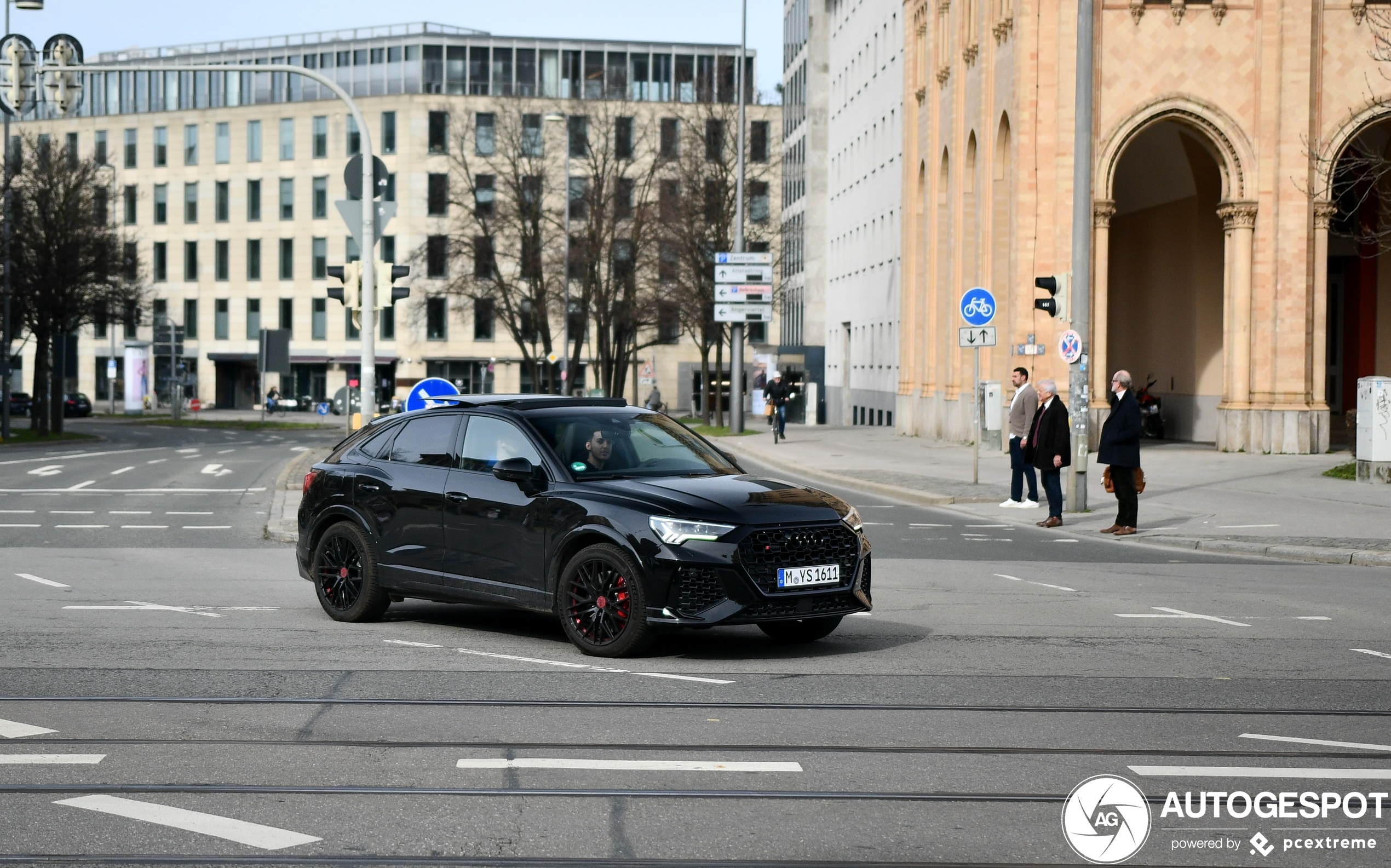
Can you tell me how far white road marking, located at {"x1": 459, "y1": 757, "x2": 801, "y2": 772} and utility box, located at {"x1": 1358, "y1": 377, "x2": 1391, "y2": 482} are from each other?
2057cm

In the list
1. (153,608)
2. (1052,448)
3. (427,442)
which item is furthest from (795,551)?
(1052,448)

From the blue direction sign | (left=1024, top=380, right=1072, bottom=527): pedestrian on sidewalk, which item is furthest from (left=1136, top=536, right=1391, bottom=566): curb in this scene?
the blue direction sign

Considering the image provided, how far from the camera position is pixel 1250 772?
23.0 ft

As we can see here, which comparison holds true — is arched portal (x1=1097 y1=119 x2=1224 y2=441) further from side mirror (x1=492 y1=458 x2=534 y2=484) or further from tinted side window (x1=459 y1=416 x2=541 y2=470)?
side mirror (x1=492 y1=458 x2=534 y2=484)

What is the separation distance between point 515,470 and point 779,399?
37726mm

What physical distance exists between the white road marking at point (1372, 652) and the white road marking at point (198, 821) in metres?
7.13

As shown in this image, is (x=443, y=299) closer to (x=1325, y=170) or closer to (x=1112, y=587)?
(x=1325, y=170)

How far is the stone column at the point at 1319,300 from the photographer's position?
36.2m

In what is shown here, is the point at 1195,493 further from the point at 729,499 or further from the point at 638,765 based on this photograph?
the point at 638,765

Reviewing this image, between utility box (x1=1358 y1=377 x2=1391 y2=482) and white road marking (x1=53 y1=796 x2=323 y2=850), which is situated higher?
utility box (x1=1358 y1=377 x2=1391 y2=482)

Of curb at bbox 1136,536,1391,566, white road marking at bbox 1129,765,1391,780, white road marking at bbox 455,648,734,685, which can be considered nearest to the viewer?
white road marking at bbox 1129,765,1391,780

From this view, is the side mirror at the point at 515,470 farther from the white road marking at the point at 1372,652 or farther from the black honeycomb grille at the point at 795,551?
the white road marking at the point at 1372,652

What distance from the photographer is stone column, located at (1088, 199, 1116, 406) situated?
3659 centimetres

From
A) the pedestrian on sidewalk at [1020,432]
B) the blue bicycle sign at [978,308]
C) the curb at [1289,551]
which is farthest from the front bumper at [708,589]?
the blue bicycle sign at [978,308]
